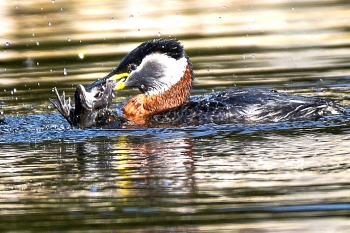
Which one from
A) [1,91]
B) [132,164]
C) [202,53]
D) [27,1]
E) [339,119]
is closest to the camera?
[132,164]

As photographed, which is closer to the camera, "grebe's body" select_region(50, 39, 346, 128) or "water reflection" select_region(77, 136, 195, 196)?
"water reflection" select_region(77, 136, 195, 196)

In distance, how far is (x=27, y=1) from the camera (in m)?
23.3

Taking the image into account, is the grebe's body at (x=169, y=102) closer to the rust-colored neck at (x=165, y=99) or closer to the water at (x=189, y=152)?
the rust-colored neck at (x=165, y=99)

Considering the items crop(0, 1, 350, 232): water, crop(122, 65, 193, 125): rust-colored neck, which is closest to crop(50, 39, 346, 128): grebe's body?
crop(122, 65, 193, 125): rust-colored neck

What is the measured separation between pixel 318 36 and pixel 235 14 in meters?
3.66

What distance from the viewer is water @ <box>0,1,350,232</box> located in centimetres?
682

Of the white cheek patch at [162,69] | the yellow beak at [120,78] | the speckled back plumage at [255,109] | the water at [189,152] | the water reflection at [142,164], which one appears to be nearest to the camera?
the water at [189,152]

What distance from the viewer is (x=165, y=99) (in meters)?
11.4

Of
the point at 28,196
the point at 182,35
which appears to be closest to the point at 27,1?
the point at 182,35

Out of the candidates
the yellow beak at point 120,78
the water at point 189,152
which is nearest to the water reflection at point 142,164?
the water at point 189,152

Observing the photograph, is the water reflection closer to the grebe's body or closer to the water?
the water

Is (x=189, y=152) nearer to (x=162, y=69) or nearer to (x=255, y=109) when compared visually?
(x=255, y=109)

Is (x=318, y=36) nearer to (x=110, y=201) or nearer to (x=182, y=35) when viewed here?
(x=182, y=35)

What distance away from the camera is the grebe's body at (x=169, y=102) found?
10289 mm
